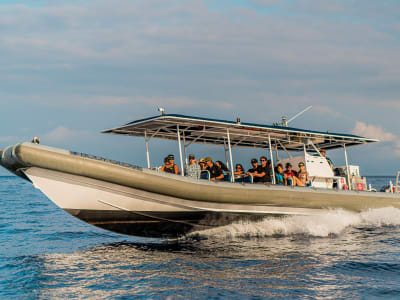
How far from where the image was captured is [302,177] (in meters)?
11.9

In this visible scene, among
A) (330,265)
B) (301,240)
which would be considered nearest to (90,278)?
(330,265)

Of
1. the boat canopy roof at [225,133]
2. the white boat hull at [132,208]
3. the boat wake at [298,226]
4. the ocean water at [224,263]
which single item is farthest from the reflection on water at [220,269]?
the boat canopy roof at [225,133]

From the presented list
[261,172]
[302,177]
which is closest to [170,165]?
[261,172]

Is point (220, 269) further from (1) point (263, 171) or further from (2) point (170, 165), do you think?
(1) point (263, 171)

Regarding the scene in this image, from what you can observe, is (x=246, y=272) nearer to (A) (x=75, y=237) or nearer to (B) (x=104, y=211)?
(B) (x=104, y=211)

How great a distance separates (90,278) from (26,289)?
1.04 metres

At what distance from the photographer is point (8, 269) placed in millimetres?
7883

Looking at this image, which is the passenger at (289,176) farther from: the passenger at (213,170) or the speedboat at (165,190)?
the passenger at (213,170)

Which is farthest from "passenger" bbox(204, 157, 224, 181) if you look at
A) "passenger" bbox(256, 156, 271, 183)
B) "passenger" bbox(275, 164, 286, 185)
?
"passenger" bbox(275, 164, 286, 185)

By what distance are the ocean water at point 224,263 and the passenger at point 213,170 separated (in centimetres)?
135

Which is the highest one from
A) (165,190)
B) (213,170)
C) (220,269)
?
(213,170)

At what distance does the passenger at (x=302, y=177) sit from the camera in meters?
11.6

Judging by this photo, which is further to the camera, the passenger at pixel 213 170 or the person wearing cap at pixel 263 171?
the person wearing cap at pixel 263 171

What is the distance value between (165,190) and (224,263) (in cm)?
217
